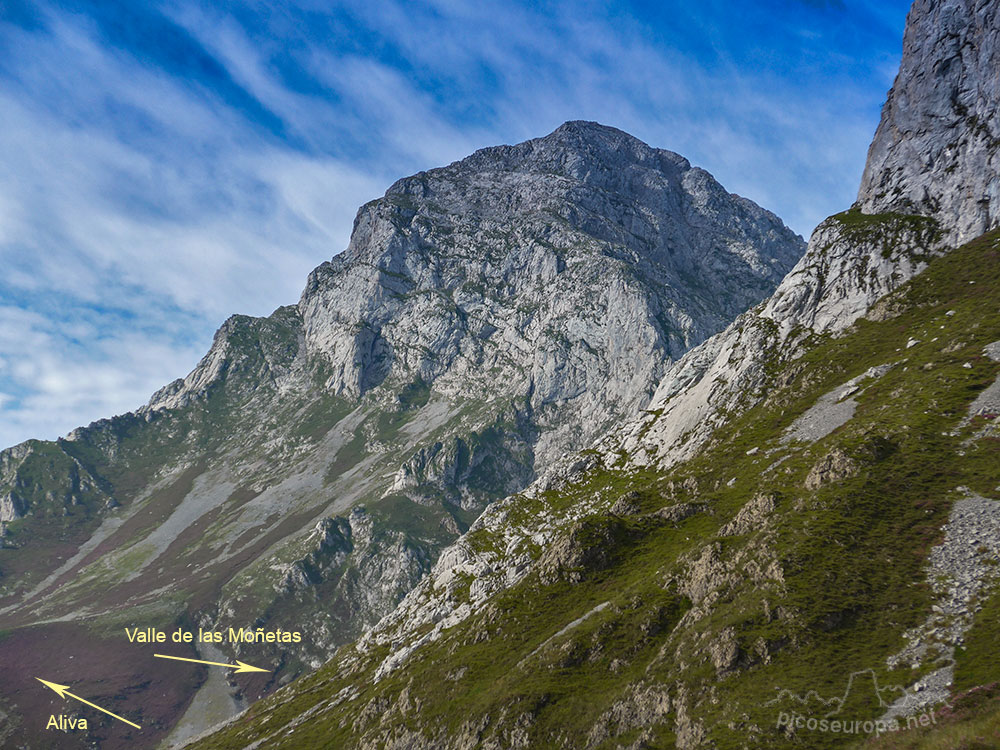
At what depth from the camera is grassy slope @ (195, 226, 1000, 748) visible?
52.6 m

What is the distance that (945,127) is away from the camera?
138875mm

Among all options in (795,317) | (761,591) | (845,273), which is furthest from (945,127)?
(761,591)

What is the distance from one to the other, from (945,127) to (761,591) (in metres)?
136

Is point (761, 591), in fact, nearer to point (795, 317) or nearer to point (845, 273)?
point (795, 317)

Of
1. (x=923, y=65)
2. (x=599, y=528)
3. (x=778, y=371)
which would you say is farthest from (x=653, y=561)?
(x=923, y=65)

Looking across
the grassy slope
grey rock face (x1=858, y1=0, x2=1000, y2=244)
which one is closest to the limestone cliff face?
grey rock face (x1=858, y1=0, x2=1000, y2=244)

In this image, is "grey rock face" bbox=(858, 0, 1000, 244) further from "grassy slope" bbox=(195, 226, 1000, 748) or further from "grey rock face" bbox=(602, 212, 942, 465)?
"grassy slope" bbox=(195, 226, 1000, 748)

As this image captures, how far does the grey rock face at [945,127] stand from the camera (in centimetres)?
12425

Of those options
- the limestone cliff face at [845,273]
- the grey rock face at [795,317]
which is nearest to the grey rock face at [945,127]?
the limestone cliff face at [845,273]

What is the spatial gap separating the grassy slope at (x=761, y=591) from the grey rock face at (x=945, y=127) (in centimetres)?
1614

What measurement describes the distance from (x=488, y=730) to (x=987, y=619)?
49.9 m

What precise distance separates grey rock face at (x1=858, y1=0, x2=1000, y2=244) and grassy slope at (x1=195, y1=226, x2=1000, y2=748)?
16.1 m

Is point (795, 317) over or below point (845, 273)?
below

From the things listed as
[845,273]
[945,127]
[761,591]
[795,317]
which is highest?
[945,127]
